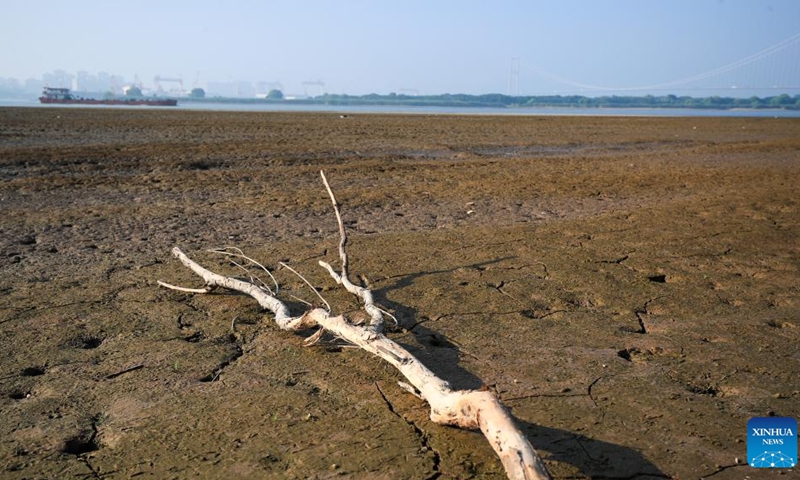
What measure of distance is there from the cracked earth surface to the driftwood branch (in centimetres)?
9

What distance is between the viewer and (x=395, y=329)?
4070mm

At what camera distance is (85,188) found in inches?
337

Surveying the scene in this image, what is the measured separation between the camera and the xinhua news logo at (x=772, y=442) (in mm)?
2732

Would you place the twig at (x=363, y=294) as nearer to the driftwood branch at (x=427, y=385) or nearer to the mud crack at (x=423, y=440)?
the driftwood branch at (x=427, y=385)

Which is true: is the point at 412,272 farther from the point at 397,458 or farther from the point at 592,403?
the point at 397,458

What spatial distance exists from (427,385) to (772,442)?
1352 millimetres

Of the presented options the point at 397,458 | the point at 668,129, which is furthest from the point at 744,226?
the point at 668,129

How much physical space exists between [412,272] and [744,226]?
148 inches

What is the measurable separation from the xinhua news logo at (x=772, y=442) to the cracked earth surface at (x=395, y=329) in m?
0.05

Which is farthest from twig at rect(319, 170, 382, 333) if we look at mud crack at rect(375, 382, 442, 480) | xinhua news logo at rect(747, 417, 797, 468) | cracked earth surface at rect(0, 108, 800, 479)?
xinhua news logo at rect(747, 417, 797, 468)

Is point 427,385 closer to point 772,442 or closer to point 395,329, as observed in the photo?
point 395,329

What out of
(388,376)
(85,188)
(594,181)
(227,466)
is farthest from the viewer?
(594,181)

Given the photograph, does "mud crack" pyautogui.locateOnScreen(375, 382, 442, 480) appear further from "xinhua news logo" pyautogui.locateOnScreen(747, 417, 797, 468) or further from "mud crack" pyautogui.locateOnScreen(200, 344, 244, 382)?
"xinhua news logo" pyautogui.locateOnScreen(747, 417, 797, 468)

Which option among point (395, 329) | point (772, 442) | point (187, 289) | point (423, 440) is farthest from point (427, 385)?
point (187, 289)
